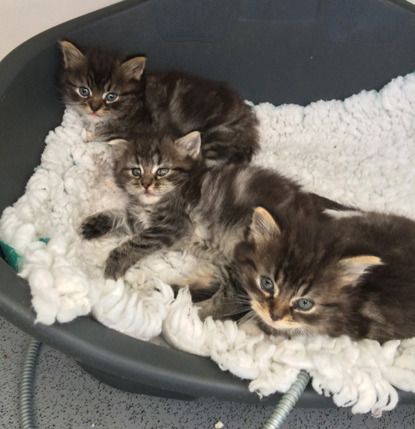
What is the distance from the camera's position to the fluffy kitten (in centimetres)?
166

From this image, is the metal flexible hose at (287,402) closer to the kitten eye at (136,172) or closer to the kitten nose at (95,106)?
the kitten eye at (136,172)

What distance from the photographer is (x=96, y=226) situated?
1.82 m

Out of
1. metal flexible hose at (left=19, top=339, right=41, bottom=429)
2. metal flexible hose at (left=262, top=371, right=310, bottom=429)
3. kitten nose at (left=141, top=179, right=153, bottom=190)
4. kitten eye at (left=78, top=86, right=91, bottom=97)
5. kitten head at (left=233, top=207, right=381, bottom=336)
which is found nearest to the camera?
metal flexible hose at (left=262, top=371, right=310, bottom=429)

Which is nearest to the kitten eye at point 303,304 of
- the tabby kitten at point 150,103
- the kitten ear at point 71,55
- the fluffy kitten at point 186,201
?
the fluffy kitten at point 186,201

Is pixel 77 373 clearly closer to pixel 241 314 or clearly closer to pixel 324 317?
pixel 241 314

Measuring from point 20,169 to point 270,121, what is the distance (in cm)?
126

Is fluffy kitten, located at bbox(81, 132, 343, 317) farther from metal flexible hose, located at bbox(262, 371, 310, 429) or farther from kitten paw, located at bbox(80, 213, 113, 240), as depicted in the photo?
metal flexible hose, located at bbox(262, 371, 310, 429)

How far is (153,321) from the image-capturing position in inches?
52.1

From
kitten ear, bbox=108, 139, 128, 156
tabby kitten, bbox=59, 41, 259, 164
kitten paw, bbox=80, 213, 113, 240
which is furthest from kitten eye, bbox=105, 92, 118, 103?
kitten paw, bbox=80, 213, 113, 240

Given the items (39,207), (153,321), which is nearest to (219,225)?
(153,321)

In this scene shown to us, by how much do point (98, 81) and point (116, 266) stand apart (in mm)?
849

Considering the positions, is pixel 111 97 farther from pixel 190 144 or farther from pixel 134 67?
pixel 190 144

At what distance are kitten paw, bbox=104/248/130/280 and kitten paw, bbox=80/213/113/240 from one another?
157 millimetres

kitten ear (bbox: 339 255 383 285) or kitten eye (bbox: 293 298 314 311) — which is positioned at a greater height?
kitten ear (bbox: 339 255 383 285)
